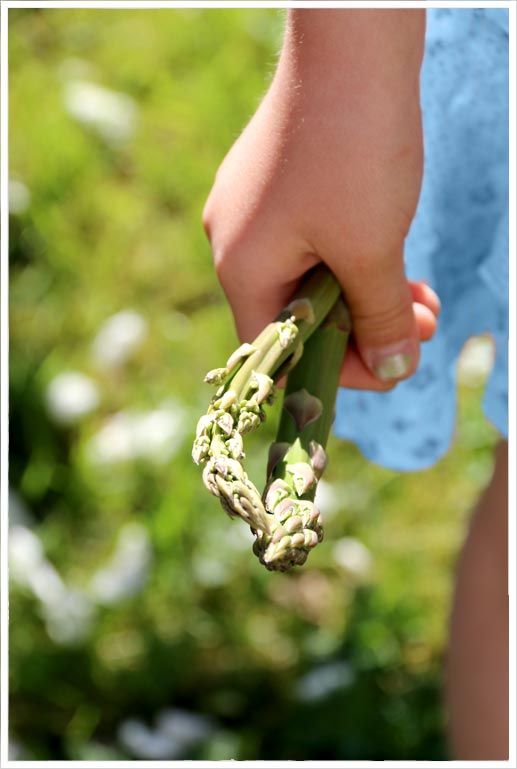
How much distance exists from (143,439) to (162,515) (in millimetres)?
130

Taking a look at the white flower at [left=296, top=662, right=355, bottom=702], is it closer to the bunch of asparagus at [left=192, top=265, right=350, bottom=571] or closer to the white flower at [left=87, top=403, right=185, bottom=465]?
the white flower at [left=87, top=403, right=185, bottom=465]

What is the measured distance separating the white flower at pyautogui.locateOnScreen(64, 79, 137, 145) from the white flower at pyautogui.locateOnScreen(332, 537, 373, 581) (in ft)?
2.76

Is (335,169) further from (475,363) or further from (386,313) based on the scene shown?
(475,363)

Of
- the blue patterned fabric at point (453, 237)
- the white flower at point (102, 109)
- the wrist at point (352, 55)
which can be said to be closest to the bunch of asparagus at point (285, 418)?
the wrist at point (352, 55)

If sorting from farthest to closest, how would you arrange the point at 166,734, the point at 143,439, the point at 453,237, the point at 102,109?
the point at 102,109 < the point at 143,439 < the point at 166,734 < the point at 453,237

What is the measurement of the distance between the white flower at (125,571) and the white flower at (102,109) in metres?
0.78

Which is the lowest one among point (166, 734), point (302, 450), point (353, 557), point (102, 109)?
point (166, 734)

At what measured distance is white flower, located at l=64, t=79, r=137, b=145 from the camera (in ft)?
6.00

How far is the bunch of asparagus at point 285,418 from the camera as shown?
0.56 metres

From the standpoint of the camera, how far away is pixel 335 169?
69cm

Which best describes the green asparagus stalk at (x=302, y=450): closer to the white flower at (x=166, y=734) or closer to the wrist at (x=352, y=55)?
the wrist at (x=352, y=55)

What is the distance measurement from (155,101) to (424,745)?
1.20 m

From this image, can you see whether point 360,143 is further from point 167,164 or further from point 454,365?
point 167,164

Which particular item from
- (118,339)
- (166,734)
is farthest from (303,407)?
(118,339)
